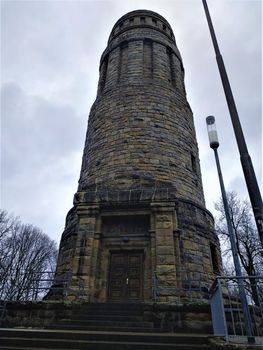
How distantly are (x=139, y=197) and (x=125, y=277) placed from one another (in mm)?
2533

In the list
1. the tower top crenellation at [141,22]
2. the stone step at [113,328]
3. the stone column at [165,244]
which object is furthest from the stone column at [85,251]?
the tower top crenellation at [141,22]

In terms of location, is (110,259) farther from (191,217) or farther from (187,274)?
(191,217)

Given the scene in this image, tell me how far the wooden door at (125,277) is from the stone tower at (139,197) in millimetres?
29

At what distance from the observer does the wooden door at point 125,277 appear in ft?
26.8

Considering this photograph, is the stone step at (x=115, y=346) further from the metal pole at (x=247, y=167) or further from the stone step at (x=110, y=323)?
the metal pole at (x=247, y=167)

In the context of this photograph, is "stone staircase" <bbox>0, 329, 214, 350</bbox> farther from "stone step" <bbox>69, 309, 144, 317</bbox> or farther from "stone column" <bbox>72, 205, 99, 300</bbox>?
"stone column" <bbox>72, 205, 99, 300</bbox>

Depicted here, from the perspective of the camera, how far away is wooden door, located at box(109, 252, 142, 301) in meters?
8.18

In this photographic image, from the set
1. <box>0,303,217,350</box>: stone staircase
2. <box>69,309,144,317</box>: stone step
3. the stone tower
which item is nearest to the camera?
<box>0,303,217,350</box>: stone staircase

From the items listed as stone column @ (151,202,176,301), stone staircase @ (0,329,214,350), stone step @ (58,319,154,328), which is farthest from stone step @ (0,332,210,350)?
stone column @ (151,202,176,301)

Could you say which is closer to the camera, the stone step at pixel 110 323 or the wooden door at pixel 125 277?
the stone step at pixel 110 323

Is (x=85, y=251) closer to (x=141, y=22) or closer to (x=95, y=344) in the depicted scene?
(x=95, y=344)

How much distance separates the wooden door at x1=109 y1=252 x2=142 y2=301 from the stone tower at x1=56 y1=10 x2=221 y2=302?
29mm

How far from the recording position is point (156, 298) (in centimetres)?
715

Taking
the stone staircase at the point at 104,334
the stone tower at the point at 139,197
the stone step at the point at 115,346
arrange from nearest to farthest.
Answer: the stone step at the point at 115,346 < the stone staircase at the point at 104,334 < the stone tower at the point at 139,197
